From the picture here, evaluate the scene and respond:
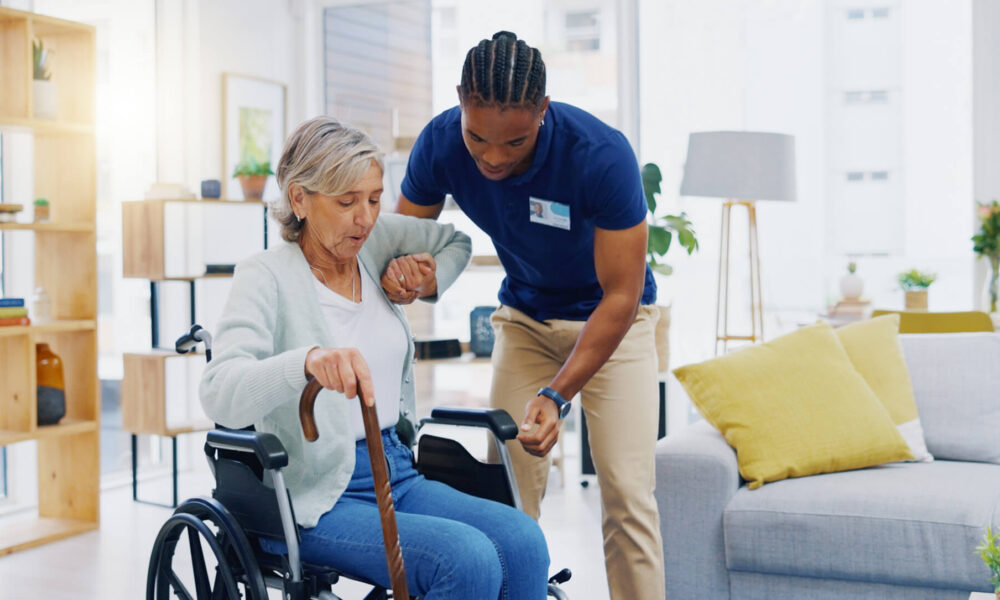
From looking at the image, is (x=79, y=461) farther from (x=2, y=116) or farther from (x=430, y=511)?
(x=430, y=511)

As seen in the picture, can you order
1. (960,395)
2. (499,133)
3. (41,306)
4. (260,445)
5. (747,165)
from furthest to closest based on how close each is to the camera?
(747,165) → (41,306) → (960,395) → (499,133) → (260,445)

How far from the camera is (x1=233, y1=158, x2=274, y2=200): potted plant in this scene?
4320mm

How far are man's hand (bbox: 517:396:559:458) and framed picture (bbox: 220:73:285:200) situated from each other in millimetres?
3072

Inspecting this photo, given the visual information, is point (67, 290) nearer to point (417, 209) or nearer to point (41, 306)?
point (41, 306)

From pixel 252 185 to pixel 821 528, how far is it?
2.87 meters

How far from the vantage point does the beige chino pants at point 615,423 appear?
6.69ft

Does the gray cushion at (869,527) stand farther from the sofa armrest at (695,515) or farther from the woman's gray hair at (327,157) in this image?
the woman's gray hair at (327,157)

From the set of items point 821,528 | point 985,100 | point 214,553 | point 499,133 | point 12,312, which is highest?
point 985,100

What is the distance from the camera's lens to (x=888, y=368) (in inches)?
110

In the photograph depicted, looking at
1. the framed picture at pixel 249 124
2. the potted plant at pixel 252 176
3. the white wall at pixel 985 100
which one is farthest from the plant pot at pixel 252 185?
the white wall at pixel 985 100

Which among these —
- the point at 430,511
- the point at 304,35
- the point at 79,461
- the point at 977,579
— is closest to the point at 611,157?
the point at 430,511

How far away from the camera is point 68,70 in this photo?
369 cm

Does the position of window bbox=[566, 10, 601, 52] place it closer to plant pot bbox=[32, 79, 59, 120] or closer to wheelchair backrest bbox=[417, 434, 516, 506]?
plant pot bbox=[32, 79, 59, 120]

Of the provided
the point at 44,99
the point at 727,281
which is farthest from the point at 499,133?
the point at 727,281
